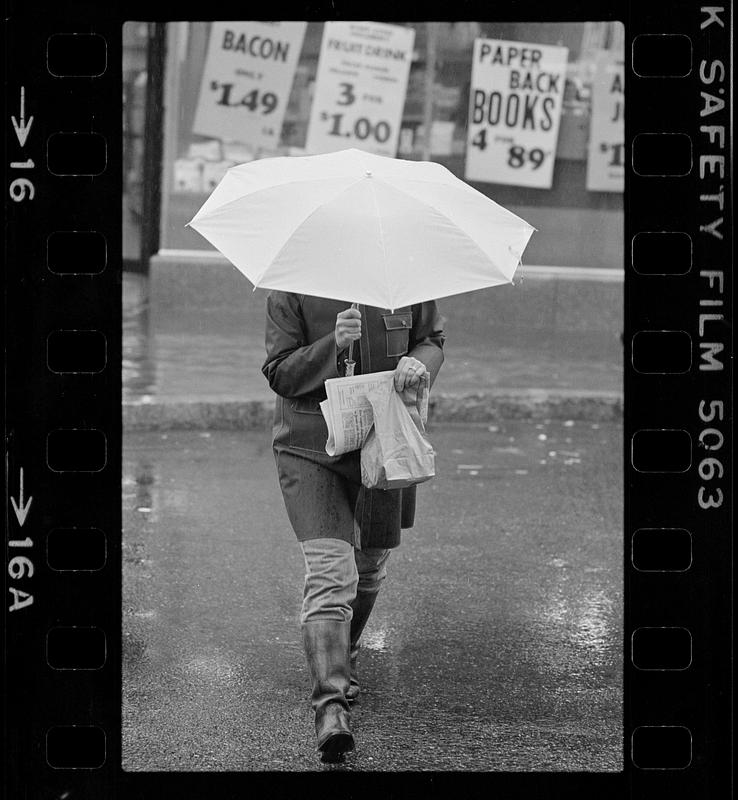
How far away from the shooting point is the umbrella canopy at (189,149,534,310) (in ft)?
12.4

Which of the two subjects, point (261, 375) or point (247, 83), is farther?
point (247, 83)

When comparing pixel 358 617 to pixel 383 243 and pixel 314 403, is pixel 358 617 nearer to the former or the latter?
pixel 314 403

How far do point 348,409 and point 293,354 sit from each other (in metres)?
0.28

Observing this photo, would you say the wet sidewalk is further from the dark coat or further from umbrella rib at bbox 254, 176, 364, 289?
umbrella rib at bbox 254, 176, 364, 289

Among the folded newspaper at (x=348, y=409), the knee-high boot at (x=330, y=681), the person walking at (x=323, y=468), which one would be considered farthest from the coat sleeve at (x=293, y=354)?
the knee-high boot at (x=330, y=681)

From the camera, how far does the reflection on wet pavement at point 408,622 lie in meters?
4.43

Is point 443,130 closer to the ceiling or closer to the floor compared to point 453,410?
closer to the ceiling

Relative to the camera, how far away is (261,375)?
35.3 ft

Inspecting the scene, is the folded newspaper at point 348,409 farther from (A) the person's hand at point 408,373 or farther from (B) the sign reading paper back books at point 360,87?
(B) the sign reading paper back books at point 360,87

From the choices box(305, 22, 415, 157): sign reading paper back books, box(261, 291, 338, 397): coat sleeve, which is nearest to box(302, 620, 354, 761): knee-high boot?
box(261, 291, 338, 397): coat sleeve

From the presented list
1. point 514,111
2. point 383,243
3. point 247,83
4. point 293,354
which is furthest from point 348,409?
point 514,111

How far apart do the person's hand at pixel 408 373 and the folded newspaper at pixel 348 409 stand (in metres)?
0.03
